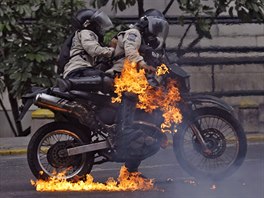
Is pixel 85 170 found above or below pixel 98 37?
below

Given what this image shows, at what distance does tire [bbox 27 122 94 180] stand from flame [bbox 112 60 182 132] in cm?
57

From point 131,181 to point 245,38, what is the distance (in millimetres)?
9122

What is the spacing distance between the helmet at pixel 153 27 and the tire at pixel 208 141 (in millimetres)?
905

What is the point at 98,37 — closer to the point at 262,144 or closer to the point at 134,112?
the point at 134,112

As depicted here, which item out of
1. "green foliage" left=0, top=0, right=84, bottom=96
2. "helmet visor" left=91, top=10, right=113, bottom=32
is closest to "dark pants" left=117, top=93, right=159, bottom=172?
"helmet visor" left=91, top=10, right=113, bottom=32

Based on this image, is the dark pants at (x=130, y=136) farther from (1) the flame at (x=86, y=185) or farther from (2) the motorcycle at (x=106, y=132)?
(1) the flame at (x=86, y=185)

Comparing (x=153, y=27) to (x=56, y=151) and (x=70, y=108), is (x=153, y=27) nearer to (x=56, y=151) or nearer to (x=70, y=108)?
(x=70, y=108)

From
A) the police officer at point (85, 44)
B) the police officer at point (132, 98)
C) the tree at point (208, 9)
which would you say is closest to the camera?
the police officer at point (132, 98)

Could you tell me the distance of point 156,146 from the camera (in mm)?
8945

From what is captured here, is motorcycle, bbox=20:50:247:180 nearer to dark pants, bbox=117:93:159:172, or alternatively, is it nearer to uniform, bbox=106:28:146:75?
dark pants, bbox=117:93:159:172

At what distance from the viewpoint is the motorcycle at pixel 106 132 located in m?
8.98

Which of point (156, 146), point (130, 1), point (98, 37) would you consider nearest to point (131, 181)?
point (156, 146)

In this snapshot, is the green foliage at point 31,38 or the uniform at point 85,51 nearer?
the uniform at point 85,51

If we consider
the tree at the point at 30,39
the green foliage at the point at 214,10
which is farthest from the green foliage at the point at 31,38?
the green foliage at the point at 214,10
